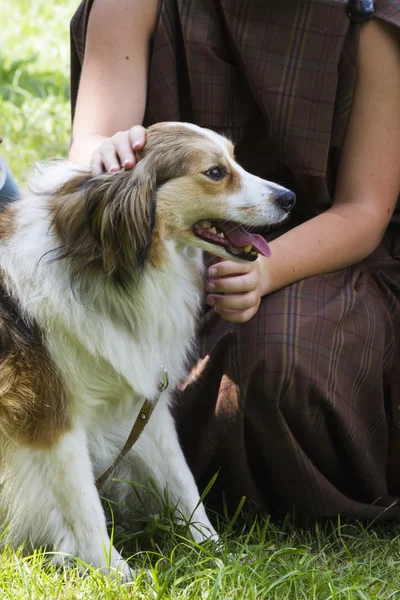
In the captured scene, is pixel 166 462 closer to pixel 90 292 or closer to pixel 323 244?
pixel 90 292

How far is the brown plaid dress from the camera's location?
2398 mm

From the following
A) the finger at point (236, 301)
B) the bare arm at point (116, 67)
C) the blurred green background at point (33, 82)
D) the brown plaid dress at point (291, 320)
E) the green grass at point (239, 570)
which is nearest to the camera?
the green grass at point (239, 570)

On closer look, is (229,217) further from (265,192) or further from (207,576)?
(207,576)

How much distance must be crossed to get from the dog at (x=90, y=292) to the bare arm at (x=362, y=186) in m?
0.20

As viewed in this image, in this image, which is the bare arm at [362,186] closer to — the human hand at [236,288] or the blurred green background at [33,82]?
the human hand at [236,288]

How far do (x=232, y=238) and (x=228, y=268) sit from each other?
0.08 m

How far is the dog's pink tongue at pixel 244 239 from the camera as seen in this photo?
7.32 ft

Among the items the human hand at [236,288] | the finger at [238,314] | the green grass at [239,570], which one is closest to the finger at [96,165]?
the human hand at [236,288]

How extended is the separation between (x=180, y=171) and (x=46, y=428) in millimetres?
707

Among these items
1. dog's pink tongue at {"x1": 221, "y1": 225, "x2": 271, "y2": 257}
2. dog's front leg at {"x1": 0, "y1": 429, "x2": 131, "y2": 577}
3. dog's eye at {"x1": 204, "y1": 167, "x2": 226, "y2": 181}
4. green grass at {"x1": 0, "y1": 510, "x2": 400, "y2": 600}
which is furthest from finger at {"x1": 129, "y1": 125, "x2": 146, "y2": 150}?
green grass at {"x1": 0, "y1": 510, "x2": 400, "y2": 600}

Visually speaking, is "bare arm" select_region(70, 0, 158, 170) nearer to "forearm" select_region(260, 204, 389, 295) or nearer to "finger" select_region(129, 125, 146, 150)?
"finger" select_region(129, 125, 146, 150)

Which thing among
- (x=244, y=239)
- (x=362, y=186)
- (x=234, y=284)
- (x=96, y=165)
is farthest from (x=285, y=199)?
(x=96, y=165)

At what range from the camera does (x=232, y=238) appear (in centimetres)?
226

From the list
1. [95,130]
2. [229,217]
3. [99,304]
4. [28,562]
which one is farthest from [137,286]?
[28,562]
